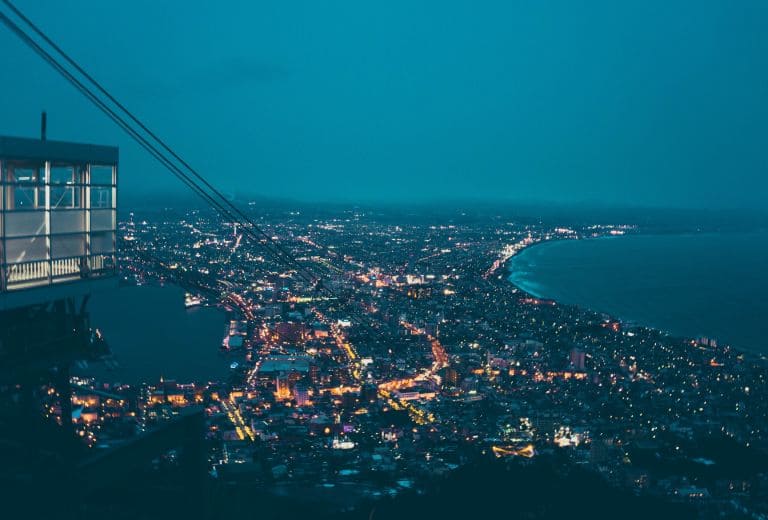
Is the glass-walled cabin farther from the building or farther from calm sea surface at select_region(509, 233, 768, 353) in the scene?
calm sea surface at select_region(509, 233, 768, 353)

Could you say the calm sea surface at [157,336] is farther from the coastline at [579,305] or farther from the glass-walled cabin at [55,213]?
the coastline at [579,305]

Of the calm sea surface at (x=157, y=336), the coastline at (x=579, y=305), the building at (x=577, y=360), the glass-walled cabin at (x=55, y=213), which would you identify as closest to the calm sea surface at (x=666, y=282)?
the coastline at (x=579, y=305)

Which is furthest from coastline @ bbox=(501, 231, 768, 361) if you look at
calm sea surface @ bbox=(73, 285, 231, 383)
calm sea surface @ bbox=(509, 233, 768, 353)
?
calm sea surface @ bbox=(73, 285, 231, 383)

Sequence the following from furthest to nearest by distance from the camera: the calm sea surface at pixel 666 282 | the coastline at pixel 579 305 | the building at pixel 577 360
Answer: the calm sea surface at pixel 666 282, the coastline at pixel 579 305, the building at pixel 577 360

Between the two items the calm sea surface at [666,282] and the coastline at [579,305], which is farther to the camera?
the calm sea surface at [666,282]

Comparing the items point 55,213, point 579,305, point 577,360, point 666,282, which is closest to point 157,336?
point 577,360

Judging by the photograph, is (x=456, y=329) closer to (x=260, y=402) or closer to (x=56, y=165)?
(x=260, y=402)
